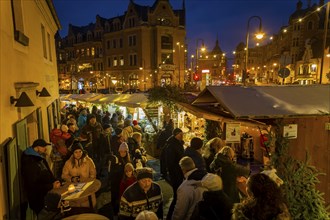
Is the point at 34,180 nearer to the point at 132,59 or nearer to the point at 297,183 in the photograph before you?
the point at 297,183

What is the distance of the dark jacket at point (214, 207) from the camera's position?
374cm

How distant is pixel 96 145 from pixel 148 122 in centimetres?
520

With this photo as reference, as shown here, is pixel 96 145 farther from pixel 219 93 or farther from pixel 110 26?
pixel 110 26

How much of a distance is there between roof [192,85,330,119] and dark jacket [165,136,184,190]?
5.75 feet

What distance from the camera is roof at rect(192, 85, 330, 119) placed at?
515 cm

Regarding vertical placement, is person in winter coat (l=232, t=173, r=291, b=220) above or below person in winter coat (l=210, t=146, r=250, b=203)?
above

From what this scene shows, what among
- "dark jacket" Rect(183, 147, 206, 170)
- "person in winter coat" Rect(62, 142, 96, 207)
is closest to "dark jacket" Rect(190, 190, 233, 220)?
"dark jacket" Rect(183, 147, 206, 170)

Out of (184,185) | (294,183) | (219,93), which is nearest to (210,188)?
(184,185)

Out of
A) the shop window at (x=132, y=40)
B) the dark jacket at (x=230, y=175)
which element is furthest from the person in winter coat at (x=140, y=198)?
the shop window at (x=132, y=40)

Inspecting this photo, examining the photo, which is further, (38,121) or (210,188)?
(38,121)

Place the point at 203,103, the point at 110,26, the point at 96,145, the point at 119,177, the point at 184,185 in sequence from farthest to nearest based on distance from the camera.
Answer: the point at 110,26
the point at 96,145
the point at 203,103
the point at 119,177
the point at 184,185

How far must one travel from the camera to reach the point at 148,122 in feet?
47.8

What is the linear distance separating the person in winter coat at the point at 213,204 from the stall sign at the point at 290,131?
223 cm

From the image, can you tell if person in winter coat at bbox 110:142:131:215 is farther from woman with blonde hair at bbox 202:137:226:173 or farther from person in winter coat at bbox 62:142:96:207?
woman with blonde hair at bbox 202:137:226:173
